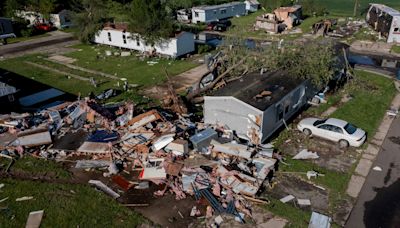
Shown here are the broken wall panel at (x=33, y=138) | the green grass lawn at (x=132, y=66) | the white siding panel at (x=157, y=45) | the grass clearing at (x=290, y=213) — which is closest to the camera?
the grass clearing at (x=290, y=213)

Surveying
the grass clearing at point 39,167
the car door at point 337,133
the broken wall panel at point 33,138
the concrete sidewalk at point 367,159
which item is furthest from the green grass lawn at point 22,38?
the concrete sidewalk at point 367,159

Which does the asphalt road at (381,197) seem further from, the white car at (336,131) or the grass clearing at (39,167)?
the grass clearing at (39,167)

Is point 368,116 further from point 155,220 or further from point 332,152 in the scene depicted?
point 155,220

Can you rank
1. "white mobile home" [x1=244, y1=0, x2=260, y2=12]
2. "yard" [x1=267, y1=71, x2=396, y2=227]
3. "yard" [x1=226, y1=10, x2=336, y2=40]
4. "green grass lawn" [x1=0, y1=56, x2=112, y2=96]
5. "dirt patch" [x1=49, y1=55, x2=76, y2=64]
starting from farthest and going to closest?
"white mobile home" [x1=244, y1=0, x2=260, y2=12]
"yard" [x1=226, y1=10, x2=336, y2=40]
"dirt patch" [x1=49, y1=55, x2=76, y2=64]
"green grass lawn" [x1=0, y1=56, x2=112, y2=96]
"yard" [x1=267, y1=71, x2=396, y2=227]

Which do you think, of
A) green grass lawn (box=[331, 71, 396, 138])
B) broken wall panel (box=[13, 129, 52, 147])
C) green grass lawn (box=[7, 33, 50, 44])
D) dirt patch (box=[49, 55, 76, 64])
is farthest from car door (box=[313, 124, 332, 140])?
green grass lawn (box=[7, 33, 50, 44])

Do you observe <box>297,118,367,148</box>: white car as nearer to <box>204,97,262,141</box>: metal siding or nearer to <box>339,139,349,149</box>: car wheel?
<box>339,139,349,149</box>: car wheel

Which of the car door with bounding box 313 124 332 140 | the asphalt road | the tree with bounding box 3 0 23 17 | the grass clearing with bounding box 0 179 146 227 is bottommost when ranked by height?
the asphalt road

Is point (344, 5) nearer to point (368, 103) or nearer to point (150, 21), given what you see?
point (150, 21)

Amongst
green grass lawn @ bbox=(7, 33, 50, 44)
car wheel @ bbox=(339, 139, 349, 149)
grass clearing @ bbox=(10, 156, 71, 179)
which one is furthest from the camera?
green grass lawn @ bbox=(7, 33, 50, 44)
